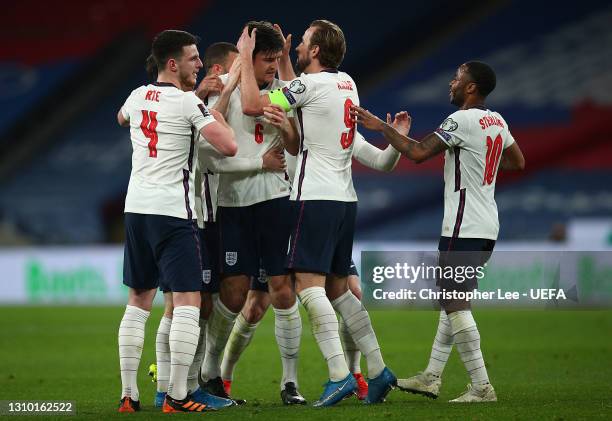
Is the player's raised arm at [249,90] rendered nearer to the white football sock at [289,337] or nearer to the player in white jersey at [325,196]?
the player in white jersey at [325,196]

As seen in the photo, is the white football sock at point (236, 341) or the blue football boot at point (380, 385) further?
the white football sock at point (236, 341)

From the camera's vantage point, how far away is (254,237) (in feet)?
22.8

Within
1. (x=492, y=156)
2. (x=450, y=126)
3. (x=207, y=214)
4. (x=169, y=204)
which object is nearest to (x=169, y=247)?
(x=169, y=204)

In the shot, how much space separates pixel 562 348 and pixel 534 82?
14.8 metres

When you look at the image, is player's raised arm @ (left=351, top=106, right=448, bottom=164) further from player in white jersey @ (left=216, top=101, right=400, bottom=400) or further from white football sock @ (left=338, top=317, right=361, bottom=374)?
white football sock @ (left=338, top=317, right=361, bottom=374)

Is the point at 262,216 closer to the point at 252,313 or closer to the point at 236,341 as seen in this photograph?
the point at 252,313

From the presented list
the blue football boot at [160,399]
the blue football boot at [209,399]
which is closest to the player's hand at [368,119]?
the blue football boot at [209,399]

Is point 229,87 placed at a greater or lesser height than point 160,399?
greater

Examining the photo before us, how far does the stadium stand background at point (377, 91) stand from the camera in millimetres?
24812

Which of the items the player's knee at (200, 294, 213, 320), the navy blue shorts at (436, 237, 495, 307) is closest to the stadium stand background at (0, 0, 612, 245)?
the player's knee at (200, 294, 213, 320)

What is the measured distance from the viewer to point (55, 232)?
24516mm

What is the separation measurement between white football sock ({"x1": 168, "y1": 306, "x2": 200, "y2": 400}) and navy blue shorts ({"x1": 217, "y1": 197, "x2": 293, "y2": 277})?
80cm

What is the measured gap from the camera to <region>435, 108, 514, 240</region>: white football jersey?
21.5 ft

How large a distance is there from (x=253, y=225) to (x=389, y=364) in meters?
3.36
